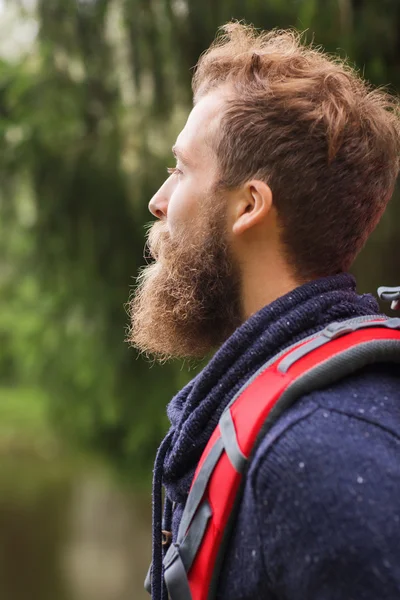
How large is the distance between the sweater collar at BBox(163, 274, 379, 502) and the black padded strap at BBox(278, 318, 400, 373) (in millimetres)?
81

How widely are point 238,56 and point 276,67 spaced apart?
0.08 m

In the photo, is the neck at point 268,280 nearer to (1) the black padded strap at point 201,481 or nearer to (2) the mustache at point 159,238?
(2) the mustache at point 159,238

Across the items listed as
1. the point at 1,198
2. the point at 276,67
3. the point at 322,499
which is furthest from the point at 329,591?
the point at 1,198

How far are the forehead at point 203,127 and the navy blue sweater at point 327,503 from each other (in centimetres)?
50

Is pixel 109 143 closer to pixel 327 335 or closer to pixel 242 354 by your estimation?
pixel 242 354

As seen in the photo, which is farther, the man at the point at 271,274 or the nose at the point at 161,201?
the nose at the point at 161,201

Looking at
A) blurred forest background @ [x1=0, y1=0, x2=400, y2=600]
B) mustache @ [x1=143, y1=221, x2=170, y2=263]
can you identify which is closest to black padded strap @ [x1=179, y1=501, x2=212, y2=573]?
mustache @ [x1=143, y1=221, x2=170, y2=263]

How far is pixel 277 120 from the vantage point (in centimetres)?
117

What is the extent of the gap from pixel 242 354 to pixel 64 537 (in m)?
6.58

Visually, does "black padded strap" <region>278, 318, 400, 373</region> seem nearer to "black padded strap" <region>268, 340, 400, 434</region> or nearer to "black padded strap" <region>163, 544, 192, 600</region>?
"black padded strap" <region>268, 340, 400, 434</region>

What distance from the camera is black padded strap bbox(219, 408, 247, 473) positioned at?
89 centimetres

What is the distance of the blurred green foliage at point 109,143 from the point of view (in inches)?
118

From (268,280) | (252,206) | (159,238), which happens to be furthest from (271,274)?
(159,238)

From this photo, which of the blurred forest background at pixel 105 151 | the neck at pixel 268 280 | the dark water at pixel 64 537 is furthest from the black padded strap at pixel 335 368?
the dark water at pixel 64 537
